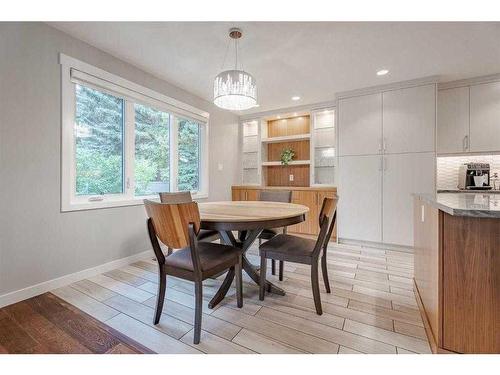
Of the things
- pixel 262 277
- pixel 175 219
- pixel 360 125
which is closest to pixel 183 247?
pixel 175 219

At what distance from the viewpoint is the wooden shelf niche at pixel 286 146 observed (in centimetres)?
438

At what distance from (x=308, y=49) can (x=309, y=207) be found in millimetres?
2371

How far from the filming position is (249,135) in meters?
4.71

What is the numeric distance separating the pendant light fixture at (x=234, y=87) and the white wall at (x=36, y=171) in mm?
1433

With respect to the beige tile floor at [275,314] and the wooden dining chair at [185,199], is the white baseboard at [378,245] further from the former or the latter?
the wooden dining chair at [185,199]

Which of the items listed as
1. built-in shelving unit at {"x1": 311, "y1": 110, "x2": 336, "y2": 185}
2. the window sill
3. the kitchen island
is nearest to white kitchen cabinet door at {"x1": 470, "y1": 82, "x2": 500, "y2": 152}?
built-in shelving unit at {"x1": 311, "y1": 110, "x2": 336, "y2": 185}

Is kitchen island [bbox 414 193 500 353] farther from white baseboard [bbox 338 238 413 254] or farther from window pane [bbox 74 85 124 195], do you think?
window pane [bbox 74 85 124 195]

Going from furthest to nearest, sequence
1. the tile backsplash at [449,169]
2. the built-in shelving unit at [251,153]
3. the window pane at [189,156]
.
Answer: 1. the built-in shelving unit at [251,153]
2. the window pane at [189,156]
3. the tile backsplash at [449,169]

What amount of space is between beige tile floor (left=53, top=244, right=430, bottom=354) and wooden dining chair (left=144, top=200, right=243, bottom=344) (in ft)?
0.51

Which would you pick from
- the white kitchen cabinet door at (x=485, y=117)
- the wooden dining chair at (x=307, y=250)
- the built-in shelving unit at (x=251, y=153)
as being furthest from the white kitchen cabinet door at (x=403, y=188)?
the built-in shelving unit at (x=251, y=153)

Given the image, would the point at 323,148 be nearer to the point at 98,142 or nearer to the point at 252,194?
the point at 252,194

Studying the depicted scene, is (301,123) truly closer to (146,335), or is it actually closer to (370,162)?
(370,162)

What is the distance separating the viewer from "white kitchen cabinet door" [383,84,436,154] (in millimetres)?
2953
